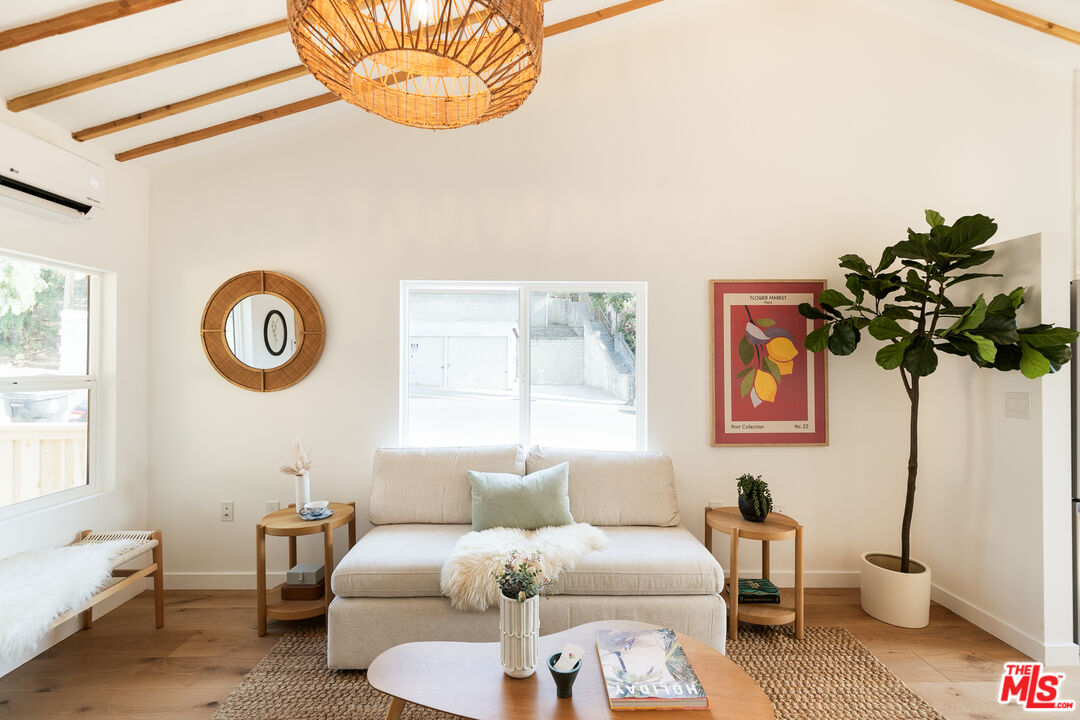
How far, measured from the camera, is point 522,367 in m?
3.42

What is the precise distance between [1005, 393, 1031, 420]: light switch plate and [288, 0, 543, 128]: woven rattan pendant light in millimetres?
2733

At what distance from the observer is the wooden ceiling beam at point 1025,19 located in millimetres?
2949

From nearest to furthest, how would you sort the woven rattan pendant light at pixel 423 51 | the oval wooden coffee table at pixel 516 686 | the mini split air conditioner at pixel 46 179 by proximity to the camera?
the woven rattan pendant light at pixel 423 51
the oval wooden coffee table at pixel 516 686
the mini split air conditioner at pixel 46 179

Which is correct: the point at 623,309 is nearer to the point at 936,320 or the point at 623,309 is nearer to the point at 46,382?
the point at 936,320

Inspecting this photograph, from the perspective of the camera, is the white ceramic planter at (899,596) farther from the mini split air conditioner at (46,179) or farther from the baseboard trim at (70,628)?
the mini split air conditioner at (46,179)

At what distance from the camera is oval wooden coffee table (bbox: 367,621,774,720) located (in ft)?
5.14

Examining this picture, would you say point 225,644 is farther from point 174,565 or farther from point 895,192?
point 895,192

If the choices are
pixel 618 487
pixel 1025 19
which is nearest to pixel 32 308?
pixel 618 487

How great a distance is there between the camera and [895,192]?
3.29 metres

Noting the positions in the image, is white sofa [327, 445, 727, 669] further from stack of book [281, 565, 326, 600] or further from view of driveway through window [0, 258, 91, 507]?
view of driveway through window [0, 258, 91, 507]

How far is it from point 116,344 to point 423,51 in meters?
2.79

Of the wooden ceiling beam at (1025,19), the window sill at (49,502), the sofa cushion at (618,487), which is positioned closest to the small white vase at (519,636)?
the sofa cushion at (618,487)

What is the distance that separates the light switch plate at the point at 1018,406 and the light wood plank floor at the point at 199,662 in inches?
43.5

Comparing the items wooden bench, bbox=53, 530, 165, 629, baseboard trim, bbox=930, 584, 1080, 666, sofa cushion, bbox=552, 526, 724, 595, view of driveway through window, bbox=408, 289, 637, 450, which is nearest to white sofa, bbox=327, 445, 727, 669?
sofa cushion, bbox=552, 526, 724, 595
